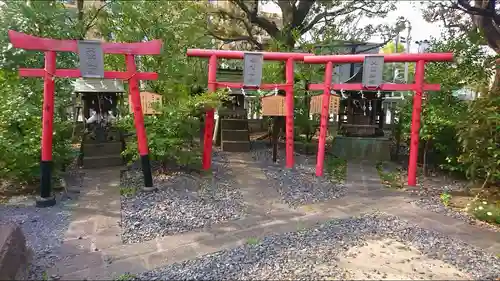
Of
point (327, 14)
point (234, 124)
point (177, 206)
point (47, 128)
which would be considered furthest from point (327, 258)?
point (327, 14)

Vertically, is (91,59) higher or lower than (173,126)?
higher

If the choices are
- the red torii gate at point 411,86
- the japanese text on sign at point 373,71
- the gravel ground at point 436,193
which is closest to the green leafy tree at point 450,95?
the gravel ground at point 436,193

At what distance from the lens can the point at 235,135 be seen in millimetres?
8836

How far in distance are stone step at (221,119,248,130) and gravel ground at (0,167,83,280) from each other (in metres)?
4.26

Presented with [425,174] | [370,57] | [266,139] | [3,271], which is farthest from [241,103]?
[3,271]

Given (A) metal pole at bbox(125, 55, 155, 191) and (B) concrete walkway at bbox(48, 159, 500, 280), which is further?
(A) metal pole at bbox(125, 55, 155, 191)

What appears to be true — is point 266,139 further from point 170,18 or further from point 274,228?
point 274,228

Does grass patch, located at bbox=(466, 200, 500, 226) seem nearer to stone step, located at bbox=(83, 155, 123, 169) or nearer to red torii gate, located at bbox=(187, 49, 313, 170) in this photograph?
red torii gate, located at bbox=(187, 49, 313, 170)

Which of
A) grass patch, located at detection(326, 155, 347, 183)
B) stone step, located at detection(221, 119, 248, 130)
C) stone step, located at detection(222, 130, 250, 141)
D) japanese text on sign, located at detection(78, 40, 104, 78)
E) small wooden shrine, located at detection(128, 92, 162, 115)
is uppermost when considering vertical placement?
japanese text on sign, located at detection(78, 40, 104, 78)

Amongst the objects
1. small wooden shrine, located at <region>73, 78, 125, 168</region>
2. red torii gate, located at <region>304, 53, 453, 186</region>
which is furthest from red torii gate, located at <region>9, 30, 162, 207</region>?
red torii gate, located at <region>304, 53, 453, 186</region>

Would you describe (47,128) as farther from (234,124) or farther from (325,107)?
(325,107)

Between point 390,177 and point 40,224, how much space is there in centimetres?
638

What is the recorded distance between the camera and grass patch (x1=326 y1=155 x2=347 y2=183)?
6.96 meters

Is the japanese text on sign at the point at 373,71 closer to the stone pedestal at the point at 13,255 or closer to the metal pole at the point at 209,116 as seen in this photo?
the metal pole at the point at 209,116
